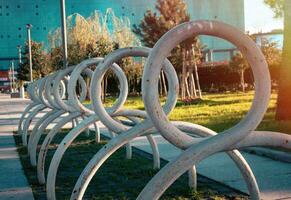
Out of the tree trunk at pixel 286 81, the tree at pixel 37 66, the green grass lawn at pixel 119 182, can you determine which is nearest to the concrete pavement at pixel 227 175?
the green grass lawn at pixel 119 182

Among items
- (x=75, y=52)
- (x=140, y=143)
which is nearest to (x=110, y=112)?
(x=140, y=143)

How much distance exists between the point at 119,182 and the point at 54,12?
76.3 m

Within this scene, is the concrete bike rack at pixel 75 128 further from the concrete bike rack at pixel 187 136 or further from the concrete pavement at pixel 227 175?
the concrete bike rack at pixel 187 136

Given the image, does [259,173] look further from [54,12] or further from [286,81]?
[54,12]

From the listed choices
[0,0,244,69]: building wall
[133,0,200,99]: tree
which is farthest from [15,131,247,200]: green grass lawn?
[0,0,244,69]: building wall

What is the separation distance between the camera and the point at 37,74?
1800 inches

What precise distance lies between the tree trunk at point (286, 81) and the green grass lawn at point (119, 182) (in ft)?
11.9

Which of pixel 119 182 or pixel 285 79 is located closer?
pixel 119 182

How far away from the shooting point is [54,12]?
79750mm

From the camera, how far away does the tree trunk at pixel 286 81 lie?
34.3 ft

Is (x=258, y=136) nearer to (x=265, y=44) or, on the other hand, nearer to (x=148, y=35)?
(x=148, y=35)

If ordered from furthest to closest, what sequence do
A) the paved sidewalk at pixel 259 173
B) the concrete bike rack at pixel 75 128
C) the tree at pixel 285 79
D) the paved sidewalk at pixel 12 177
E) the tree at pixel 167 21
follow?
the tree at pixel 167 21 < the tree at pixel 285 79 < the paved sidewalk at pixel 12 177 < the paved sidewalk at pixel 259 173 < the concrete bike rack at pixel 75 128

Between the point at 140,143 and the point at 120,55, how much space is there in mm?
4723

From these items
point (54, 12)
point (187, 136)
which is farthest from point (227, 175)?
point (54, 12)
